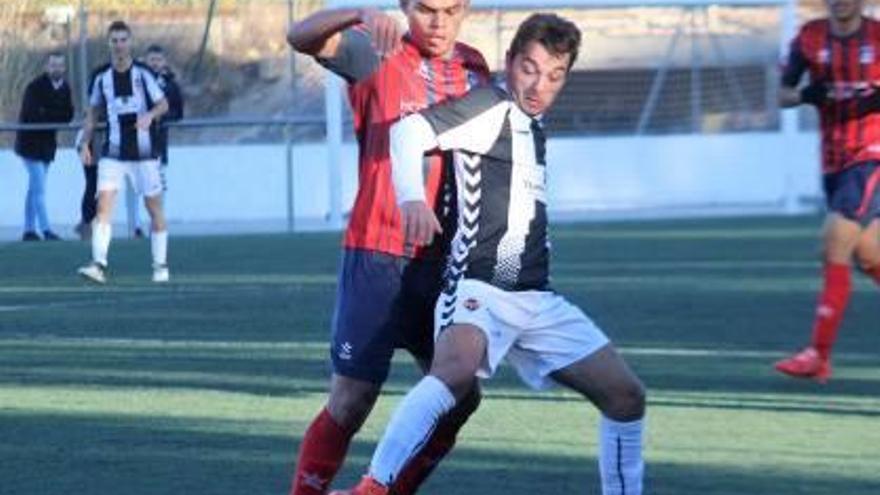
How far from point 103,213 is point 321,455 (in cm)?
1136

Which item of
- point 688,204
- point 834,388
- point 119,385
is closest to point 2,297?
point 119,385

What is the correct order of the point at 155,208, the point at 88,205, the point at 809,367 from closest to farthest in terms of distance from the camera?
the point at 809,367 < the point at 155,208 < the point at 88,205

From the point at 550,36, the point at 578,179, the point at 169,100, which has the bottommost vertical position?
the point at 578,179

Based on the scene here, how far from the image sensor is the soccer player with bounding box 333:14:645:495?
6.68 metres

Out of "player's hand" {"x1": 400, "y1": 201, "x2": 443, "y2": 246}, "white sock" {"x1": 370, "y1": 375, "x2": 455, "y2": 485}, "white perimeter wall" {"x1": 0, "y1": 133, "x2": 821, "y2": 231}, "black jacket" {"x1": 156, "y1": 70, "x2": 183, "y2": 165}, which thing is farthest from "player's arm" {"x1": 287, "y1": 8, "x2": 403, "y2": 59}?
"white perimeter wall" {"x1": 0, "y1": 133, "x2": 821, "y2": 231}

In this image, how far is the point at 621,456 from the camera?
6.86 m

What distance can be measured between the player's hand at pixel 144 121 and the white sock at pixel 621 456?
11879mm

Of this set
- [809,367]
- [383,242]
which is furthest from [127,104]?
[383,242]

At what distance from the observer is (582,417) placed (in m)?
9.98

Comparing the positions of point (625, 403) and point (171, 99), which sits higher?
point (625, 403)

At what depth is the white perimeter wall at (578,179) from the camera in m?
29.2

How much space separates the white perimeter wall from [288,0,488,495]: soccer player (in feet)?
70.6

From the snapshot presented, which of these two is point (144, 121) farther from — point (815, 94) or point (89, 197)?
point (815, 94)

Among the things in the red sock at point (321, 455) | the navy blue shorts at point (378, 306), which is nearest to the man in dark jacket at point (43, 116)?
the red sock at point (321, 455)
